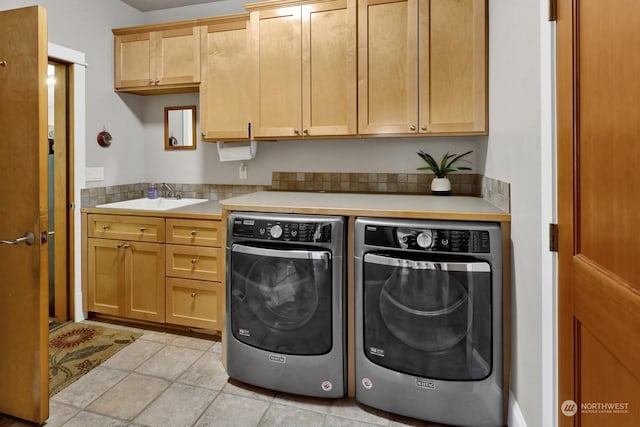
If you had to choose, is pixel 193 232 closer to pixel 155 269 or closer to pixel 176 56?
pixel 155 269

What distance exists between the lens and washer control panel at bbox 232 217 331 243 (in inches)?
73.4

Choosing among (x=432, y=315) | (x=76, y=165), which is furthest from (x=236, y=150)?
(x=432, y=315)

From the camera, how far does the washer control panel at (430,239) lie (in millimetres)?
1648

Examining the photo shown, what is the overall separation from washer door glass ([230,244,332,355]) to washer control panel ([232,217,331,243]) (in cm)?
6

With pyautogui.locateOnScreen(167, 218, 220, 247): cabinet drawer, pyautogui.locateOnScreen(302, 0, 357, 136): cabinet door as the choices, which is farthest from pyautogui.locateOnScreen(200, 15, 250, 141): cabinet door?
pyautogui.locateOnScreen(167, 218, 220, 247): cabinet drawer

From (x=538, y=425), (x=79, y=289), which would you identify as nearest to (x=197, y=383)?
(x=79, y=289)

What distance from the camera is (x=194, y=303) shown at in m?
2.62

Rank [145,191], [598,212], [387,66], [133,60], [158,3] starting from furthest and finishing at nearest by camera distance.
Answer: [145,191] < [158,3] < [133,60] < [387,66] < [598,212]

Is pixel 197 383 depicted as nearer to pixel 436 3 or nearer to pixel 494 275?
pixel 494 275

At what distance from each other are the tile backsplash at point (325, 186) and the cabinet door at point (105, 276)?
0.39 metres

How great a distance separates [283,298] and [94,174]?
2.08 metres

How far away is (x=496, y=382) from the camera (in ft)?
5.40

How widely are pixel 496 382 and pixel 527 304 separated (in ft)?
1.51

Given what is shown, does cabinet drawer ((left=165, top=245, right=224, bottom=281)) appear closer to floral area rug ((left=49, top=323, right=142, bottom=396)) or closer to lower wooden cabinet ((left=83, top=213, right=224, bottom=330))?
lower wooden cabinet ((left=83, top=213, right=224, bottom=330))
